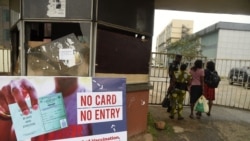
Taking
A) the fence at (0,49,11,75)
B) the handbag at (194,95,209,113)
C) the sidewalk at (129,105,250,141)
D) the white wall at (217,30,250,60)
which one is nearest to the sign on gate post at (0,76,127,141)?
the sidewalk at (129,105,250,141)

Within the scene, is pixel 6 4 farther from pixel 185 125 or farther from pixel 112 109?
pixel 185 125

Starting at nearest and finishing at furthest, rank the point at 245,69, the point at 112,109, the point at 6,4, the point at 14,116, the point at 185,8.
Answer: the point at 14,116 → the point at 112,109 → the point at 6,4 → the point at 185,8 → the point at 245,69

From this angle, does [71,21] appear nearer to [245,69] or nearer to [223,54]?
[245,69]

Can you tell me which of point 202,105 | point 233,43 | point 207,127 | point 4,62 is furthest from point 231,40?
point 4,62

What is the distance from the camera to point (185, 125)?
5879mm

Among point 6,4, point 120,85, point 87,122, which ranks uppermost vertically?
point 6,4

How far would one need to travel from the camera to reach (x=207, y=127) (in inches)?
231

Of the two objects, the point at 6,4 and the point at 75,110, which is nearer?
the point at 75,110

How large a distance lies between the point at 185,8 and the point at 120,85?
4.41 meters

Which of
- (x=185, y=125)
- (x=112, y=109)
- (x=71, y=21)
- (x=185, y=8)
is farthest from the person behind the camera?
(x=185, y=8)

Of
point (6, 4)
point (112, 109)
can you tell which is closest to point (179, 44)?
point (6, 4)

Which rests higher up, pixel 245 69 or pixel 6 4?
pixel 6 4

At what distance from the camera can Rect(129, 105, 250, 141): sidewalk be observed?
5195 millimetres

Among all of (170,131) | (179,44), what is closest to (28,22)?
(170,131)
